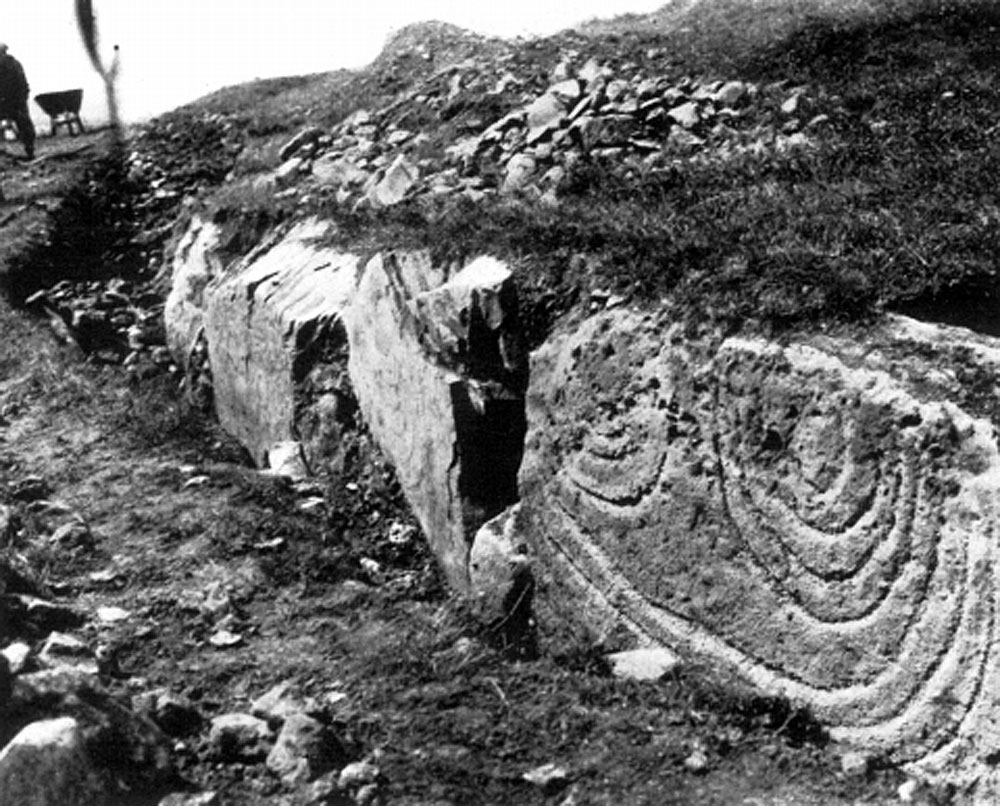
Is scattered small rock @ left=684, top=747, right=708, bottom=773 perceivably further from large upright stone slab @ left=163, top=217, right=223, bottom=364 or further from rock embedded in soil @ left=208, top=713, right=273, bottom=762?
large upright stone slab @ left=163, top=217, right=223, bottom=364

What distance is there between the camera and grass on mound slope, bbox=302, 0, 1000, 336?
204 inches

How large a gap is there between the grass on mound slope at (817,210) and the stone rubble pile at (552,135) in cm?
23

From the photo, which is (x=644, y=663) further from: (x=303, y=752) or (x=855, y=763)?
(x=303, y=752)

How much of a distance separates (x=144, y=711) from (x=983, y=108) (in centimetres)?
588

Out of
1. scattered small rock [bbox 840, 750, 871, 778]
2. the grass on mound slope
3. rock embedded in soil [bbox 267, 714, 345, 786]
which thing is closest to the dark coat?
the grass on mound slope

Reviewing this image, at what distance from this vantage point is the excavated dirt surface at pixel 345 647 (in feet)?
15.3

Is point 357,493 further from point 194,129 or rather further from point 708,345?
point 194,129

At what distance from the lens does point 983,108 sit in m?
7.52

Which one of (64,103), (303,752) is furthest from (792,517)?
(64,103)

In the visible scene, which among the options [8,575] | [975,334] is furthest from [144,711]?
[975,334]

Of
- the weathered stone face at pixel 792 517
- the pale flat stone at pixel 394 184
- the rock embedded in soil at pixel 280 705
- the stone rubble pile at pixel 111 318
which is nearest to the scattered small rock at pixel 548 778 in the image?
the weathered stone face at pixel 792 517

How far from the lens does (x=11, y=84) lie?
58.3 feet

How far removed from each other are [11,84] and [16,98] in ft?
0.99

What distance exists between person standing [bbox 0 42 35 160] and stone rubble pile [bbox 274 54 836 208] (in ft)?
26.8
